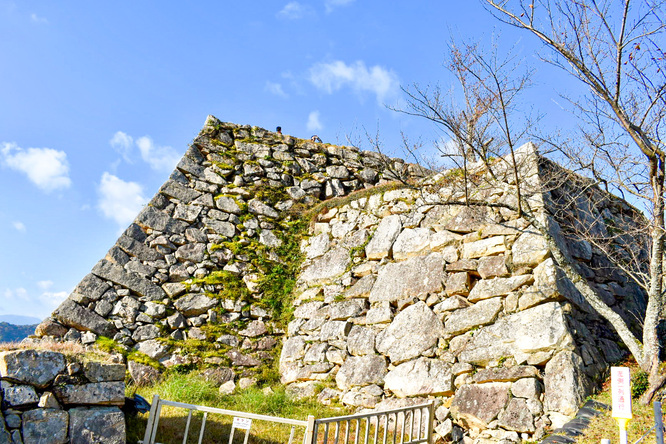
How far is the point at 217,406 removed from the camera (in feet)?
22.6

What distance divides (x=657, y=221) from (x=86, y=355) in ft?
22.5

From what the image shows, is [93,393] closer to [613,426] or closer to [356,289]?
[356,289]

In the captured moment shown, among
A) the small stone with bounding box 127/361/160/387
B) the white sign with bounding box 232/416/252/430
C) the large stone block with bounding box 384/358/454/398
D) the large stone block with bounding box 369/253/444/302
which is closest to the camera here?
the white sign with bounding box 232/416/252/430

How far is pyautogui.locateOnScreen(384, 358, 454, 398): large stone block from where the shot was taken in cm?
631

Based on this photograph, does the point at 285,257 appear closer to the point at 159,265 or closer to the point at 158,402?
the point at 159,265

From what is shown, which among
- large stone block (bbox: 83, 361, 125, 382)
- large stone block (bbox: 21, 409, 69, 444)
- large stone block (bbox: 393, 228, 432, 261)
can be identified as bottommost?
large stone block (bbox: 21, 409, 69, 444)

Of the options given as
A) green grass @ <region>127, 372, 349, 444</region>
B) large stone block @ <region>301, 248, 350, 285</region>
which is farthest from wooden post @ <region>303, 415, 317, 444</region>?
large stone block @ <region>301, 248, 350, 285</region>

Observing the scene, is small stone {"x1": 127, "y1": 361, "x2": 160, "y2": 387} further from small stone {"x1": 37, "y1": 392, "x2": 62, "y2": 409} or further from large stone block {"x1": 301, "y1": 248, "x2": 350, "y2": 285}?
large stone block {"x1": 301, "y1": 248, "x2": 350, "y2": 285}

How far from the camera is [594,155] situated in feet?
22.3

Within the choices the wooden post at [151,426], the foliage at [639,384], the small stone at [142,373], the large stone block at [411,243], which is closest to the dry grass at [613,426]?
the foliage at [639,384]

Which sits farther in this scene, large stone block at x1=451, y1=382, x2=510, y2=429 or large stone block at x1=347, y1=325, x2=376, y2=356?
large stone block at x1=347, y1=325, x2=376, y2=356

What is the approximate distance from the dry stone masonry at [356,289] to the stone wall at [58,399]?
2494 mm

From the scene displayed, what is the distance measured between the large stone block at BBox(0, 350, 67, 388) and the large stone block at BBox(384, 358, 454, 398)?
4.10m

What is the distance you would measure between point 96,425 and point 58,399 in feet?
1.52
